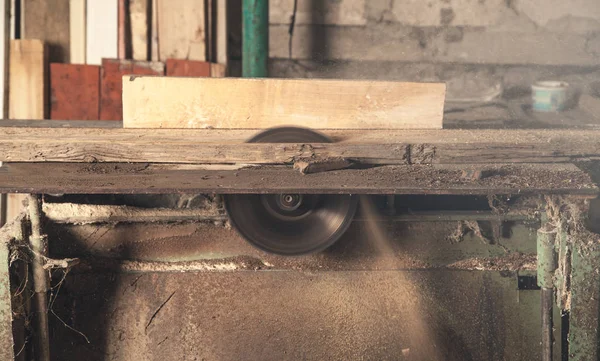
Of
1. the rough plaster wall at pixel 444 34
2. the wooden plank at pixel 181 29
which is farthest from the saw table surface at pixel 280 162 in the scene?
the rough plaster wall at pixel 444 34

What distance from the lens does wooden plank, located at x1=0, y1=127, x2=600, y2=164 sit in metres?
2.18

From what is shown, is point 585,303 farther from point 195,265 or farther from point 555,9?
point 555,9

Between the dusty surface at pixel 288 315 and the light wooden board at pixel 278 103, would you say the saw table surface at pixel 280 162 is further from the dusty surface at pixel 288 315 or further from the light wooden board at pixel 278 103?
the dusty surface at pixel 288 315

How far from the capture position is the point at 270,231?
7.59 feet

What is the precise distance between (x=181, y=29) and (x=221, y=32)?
20 cm

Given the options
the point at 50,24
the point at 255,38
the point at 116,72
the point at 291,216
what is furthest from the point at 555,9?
the point at 50,24

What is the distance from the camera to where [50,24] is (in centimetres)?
338

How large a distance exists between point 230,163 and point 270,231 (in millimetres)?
291

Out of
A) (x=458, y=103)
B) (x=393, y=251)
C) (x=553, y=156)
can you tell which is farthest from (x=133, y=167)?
(x=458, y=103)

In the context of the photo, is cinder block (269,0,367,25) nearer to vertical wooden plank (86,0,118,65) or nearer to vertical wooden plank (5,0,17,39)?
vertical wooden plank (86,0,118,65)

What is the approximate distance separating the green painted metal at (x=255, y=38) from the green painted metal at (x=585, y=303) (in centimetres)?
169

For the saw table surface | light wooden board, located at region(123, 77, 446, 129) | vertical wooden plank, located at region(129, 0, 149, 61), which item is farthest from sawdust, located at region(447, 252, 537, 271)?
vertical wooden plank, located at region(129, 0, 149, 61)

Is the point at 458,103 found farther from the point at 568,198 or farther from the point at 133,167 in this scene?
the point at 133,167

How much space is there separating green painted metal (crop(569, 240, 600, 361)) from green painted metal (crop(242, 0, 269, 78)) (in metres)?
1.69
